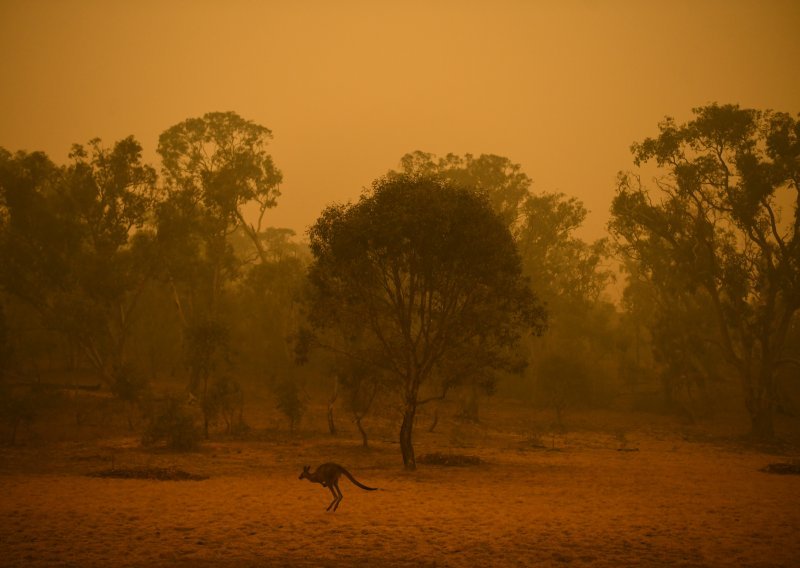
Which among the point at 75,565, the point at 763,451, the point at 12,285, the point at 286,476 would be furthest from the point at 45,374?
the point at 763,451

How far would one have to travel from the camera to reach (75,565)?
9633 millimetres

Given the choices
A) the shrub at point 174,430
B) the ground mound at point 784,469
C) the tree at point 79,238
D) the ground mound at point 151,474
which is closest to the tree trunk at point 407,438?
the ground mound at point 151,474

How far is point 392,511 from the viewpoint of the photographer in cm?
1408

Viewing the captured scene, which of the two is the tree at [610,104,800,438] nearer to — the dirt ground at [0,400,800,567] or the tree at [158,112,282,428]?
the dirt ground at [0,400,800,567]

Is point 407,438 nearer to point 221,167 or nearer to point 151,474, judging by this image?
point 151,474

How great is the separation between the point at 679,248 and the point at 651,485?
19651 millimetres

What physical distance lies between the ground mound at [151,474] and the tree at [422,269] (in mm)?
6331

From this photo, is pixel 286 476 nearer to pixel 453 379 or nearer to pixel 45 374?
pixel 453 379

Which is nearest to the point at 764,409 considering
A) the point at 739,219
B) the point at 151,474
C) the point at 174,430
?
the point at 739,219

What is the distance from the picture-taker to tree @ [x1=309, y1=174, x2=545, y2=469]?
19.6 metres

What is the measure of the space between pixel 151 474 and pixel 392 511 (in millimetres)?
7942

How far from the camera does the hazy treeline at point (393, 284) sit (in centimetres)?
2080

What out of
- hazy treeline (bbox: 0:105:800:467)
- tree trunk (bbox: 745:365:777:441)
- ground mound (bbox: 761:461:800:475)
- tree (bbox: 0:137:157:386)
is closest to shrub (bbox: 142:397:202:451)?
hazy treeline (bbox: 0:105:800:467)

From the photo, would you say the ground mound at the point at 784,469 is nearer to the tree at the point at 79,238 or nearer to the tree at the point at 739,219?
the tree at the point at 739,219
